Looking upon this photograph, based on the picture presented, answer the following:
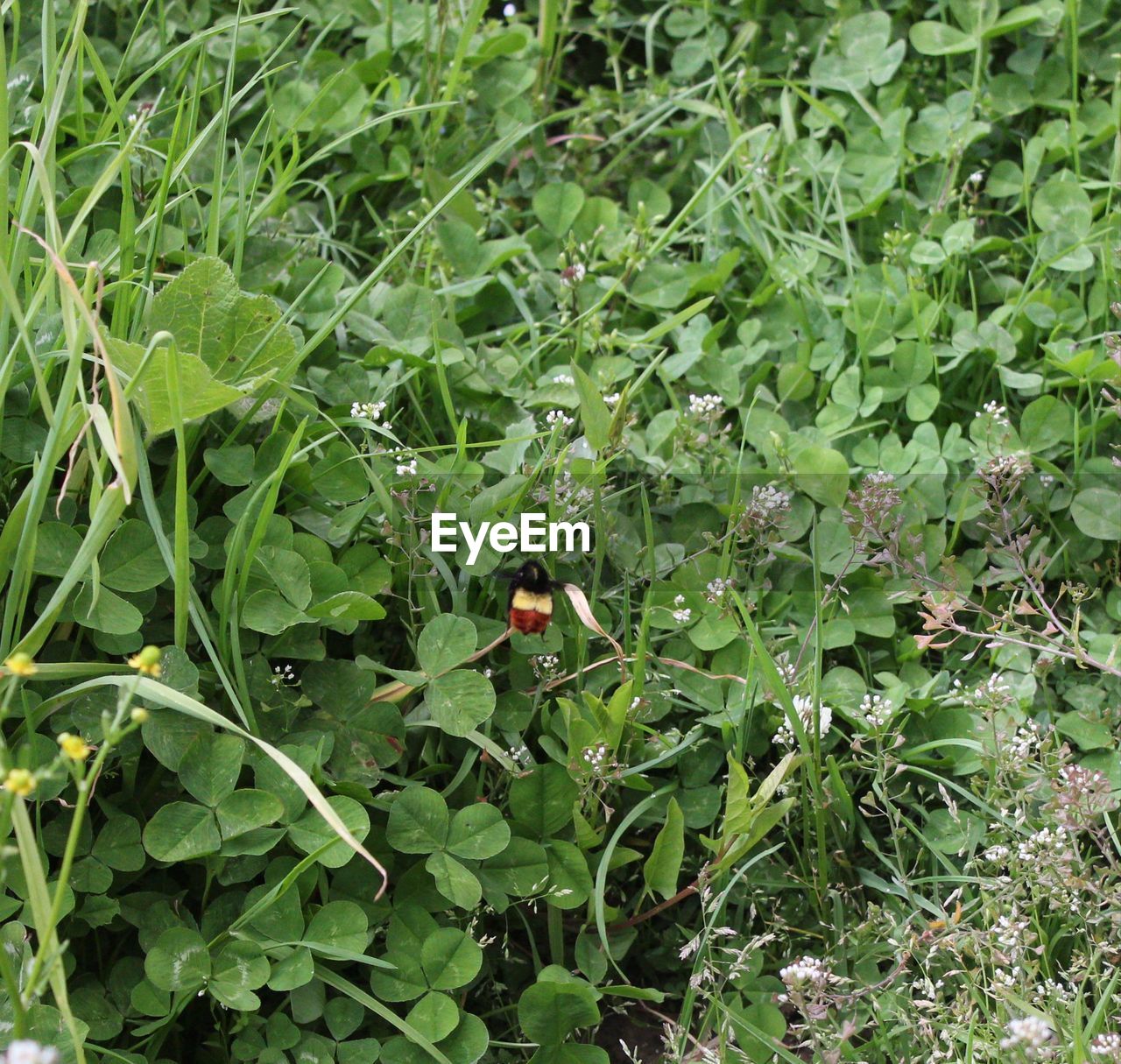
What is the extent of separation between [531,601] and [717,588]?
34 cm

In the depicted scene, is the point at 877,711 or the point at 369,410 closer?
the point at 877,711

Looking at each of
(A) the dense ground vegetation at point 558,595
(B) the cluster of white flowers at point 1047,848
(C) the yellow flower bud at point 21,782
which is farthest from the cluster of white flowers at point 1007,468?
(C) the yellow flower bud at point 21,782

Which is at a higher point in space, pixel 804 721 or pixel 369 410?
pixel 369 410

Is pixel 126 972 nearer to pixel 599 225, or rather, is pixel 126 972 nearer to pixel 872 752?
pixel 872 752

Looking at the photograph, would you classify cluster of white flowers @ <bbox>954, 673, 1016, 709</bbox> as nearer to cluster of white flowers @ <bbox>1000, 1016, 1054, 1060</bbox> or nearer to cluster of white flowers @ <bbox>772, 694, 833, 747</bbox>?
cluster of white flowers @ <bbox>772, 694, 833, 747</bbox>

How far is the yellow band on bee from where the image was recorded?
1.91 meters

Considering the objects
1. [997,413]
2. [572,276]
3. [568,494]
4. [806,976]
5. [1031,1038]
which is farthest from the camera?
[572,276]

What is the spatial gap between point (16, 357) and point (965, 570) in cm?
160

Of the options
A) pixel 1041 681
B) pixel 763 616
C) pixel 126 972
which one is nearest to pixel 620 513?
pixel 763 616

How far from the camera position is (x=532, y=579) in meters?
1.94

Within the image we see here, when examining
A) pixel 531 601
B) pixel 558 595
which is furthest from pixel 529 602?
pixel 558 595

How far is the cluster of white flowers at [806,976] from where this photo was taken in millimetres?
1586

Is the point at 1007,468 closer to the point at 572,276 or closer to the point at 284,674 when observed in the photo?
the point at 572,276

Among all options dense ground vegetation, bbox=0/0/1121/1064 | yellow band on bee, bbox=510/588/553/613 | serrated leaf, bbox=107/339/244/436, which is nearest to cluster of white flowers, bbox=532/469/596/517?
dense ground vegetation, bbox=0/0/1121/1064
